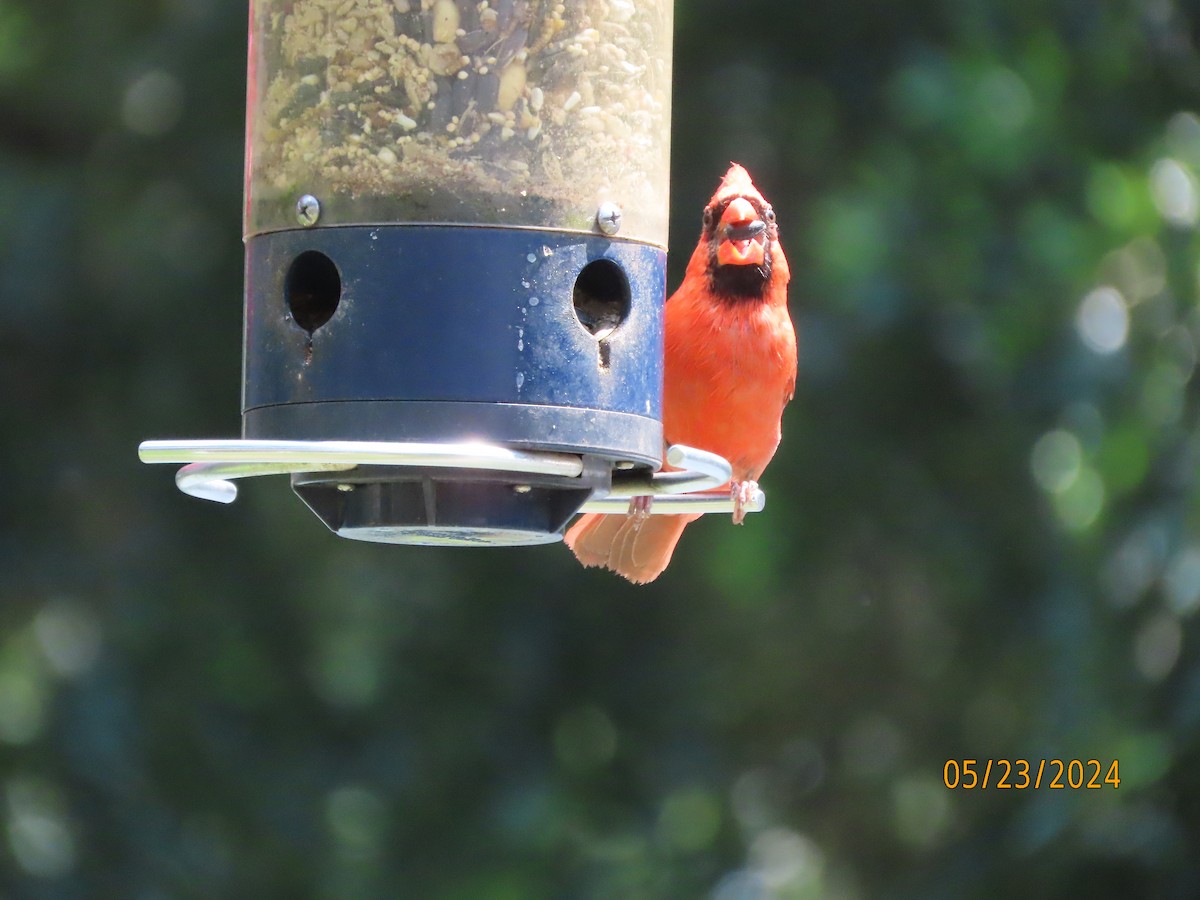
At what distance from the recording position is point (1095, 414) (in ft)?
24.4

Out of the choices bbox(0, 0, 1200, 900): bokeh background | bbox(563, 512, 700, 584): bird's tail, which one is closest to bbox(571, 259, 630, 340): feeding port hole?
bbox(563, 512, 700, 584): bird's tail

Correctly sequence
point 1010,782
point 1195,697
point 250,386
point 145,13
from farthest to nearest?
point 145,13
point 1010,782
point 1195,697
point 250,386

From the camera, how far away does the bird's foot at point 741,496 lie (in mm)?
4191

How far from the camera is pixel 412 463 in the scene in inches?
132

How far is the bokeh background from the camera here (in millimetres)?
7641

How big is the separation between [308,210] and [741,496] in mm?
1032

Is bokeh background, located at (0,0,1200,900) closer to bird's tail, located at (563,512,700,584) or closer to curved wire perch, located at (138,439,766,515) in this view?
bird's tail, located at (563,512,700,584)

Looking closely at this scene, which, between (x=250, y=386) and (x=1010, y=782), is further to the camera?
(x=1010, y=782)

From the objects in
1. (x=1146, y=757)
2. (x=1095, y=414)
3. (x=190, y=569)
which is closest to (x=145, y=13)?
(x=190, y=569)

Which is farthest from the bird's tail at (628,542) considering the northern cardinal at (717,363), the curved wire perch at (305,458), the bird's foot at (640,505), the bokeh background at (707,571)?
the bokeh background at (707,571)

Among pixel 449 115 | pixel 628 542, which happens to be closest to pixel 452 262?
pixel 449 115

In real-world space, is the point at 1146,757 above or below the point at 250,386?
below

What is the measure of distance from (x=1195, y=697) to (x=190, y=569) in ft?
12.9

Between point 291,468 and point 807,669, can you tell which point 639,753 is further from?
point 291,468
